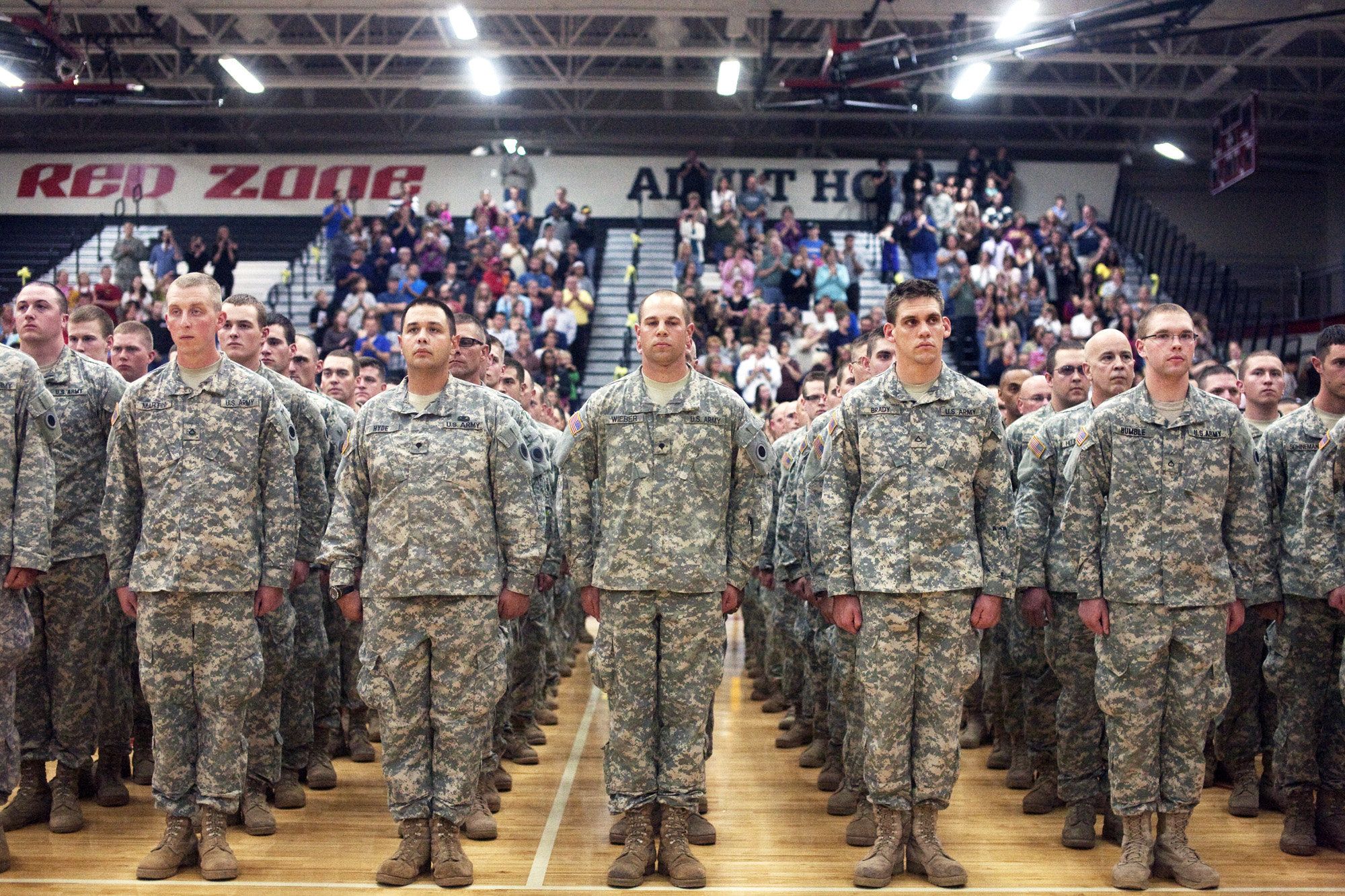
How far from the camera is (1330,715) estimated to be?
189 inches

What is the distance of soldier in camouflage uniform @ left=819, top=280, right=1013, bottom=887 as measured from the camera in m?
4.24

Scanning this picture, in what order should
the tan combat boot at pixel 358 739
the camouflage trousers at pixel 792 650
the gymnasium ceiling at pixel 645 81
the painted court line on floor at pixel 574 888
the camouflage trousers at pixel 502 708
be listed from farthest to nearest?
the gymnasium ceiling at pixel 645 81
the camouflage trousers at pixel 792 650
the tan combat boot at pixel 358 739
the camouflage trousers at pixel 502 708
the painted court line on floor at pixel 574 888

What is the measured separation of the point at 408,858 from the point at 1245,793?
3.43 metres

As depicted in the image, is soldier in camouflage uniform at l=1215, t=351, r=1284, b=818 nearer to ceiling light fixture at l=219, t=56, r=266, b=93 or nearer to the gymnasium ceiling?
the gymnasium ceiling

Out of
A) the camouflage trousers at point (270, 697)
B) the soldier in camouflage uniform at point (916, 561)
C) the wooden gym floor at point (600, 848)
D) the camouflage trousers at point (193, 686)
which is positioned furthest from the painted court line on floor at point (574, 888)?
the camouflage trousers at point (270, 697)

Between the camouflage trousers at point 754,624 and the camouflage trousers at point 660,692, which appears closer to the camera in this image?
the camouflage trousers at point 660,692

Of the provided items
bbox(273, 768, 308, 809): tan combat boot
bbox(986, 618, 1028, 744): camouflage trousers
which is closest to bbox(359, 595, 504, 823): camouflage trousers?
bbox(273, 768, 308, 809): tan combat boot

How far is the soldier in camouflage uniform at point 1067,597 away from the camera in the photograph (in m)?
4.77

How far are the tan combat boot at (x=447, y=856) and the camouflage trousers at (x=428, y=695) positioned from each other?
0.04 meters

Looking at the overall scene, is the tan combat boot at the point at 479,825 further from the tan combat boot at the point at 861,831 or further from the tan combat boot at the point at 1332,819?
the tan combat boot at the point at 1332,819

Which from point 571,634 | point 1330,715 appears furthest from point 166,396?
point 571,634

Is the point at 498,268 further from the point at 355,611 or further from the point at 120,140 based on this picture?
the point at 355,611

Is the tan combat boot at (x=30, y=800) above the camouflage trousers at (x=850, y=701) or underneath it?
underneath

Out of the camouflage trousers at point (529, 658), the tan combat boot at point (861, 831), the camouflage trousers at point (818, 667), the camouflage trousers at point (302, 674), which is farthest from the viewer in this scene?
the camouflage trousers at point (529, 658)
